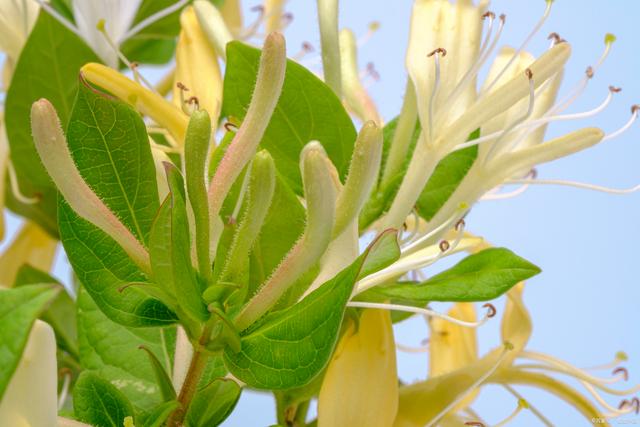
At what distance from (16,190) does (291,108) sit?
14.7 inches

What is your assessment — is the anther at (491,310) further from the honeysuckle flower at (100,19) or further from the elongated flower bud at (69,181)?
the honeysuckle flower at (100,19)

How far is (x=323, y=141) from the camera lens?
697mm

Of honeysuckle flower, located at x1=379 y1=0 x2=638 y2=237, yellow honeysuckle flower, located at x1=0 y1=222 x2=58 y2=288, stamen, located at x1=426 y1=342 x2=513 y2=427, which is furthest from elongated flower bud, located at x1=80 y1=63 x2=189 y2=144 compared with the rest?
yellow honeysuckle flower, located at x1=0 y1=222 x2=58 y2=288

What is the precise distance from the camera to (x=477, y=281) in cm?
60

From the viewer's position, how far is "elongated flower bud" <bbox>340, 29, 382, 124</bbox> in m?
0.81

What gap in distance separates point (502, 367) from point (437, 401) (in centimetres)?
9

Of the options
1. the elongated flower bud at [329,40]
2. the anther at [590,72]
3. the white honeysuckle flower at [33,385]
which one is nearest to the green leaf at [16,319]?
the white honeysuckle flower at [33,385]

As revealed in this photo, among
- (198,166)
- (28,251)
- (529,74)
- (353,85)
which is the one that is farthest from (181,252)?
(28,251)

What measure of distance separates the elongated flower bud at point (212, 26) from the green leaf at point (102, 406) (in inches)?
11.9

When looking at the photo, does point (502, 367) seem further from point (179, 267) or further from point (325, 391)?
point (179, 267)

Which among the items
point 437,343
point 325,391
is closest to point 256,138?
point 325,391

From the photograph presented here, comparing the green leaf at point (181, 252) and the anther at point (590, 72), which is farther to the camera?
the anther at point (590, 72)

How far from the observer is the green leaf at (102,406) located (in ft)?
1.92

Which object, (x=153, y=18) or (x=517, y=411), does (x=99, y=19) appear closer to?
(x=153, y=18)
